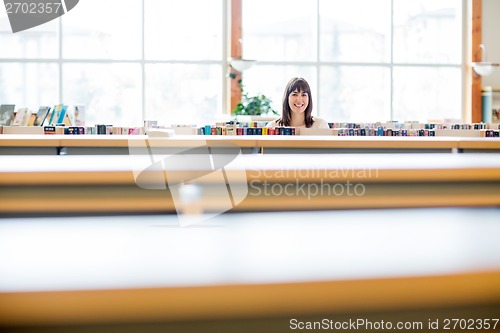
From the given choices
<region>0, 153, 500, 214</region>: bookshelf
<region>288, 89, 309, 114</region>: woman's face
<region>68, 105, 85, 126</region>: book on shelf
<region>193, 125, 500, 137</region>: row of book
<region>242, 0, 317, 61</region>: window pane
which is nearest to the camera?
<region>0, 153, 500, 214</region>: bookshelf

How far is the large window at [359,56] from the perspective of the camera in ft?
33.5

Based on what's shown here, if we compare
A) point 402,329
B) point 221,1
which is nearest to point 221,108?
point 221,1

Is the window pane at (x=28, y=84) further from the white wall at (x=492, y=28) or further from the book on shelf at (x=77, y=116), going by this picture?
the white wall at (x=492, y=28)

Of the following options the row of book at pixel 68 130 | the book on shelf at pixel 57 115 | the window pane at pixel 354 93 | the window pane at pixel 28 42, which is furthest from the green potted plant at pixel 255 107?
the row of book at pixel 68 130

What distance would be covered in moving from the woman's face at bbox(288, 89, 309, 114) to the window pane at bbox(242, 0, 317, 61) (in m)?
5.31

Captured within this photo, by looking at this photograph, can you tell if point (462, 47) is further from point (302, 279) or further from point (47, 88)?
point (302, 279)

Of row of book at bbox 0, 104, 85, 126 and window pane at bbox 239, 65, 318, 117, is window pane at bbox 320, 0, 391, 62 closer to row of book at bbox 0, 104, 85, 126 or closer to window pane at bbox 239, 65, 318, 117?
window pane at bbox 239, 65, 318, 117

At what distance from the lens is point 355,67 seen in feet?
33.9

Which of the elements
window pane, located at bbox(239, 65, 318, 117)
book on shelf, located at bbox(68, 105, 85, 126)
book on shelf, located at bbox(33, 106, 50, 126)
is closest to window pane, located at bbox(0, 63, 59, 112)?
book on shelf, located at bbox(68, 105, 85, 126)

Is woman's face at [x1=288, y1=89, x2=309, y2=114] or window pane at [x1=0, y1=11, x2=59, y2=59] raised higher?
window pane at [x1=0, y1=11, x2=59, y2=59]

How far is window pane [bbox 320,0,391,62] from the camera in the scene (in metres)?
10.4

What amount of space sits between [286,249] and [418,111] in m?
10.3

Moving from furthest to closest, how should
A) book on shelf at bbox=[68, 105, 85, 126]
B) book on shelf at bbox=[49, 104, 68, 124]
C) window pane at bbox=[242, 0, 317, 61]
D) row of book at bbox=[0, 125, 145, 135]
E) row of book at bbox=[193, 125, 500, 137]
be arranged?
window pane at bbox=[242, 0, 317, 61]
book on shelf at bbox=[68, 105, 85, 126]
book on shelf at bbox=[49, 104, 68, 124]
row of book at bbox=[0, 125, 145, 135]
row of book at bbox=[193, 125, 500, 137]

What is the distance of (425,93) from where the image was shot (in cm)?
1051
